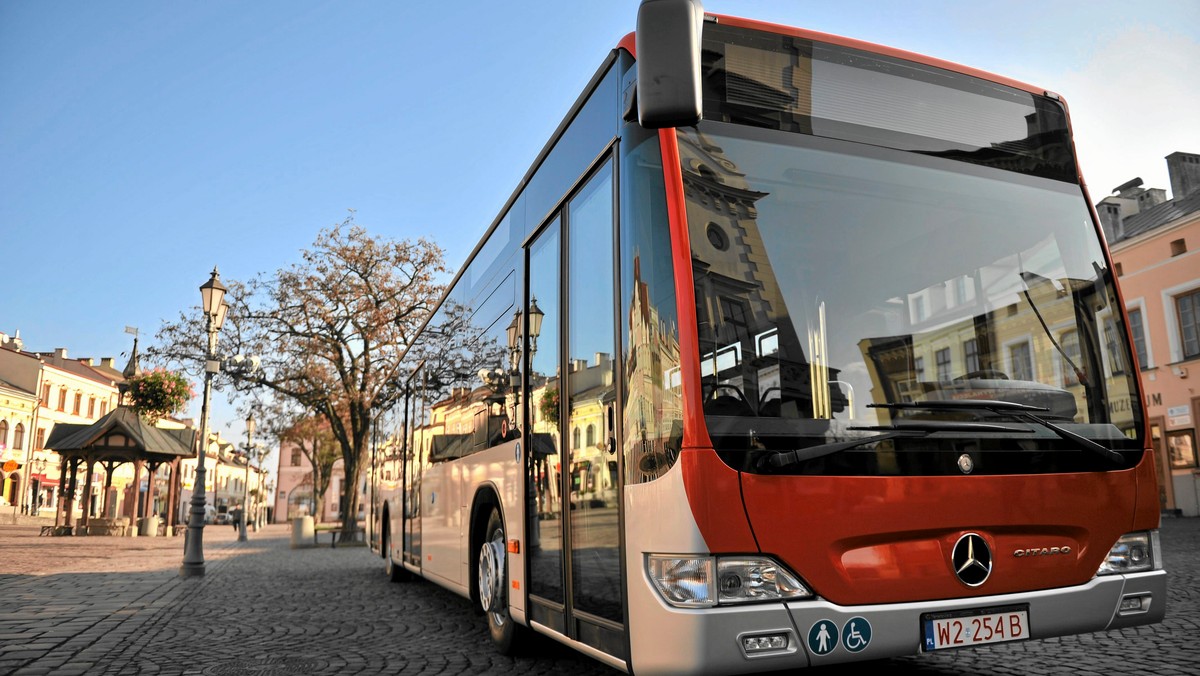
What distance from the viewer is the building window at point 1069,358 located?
424 cm

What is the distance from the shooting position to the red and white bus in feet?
12.0

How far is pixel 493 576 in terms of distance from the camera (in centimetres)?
640

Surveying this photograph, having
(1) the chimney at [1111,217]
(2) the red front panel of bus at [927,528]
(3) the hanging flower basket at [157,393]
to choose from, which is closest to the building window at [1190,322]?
(1) the chimney at [1111,217]

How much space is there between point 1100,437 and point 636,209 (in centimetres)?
235

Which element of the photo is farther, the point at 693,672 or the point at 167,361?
the point at 167,361

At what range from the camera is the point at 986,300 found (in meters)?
4.36

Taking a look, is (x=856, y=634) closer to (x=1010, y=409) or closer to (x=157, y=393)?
(x=1010, y=409)

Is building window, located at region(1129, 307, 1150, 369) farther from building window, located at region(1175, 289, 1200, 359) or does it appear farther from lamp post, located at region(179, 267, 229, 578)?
lamp post, located at region(179, 267, 229, 578)

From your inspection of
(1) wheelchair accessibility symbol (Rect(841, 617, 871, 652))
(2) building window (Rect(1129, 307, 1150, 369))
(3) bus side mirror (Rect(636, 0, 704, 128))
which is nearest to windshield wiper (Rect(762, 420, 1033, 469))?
(1) wheelchair accessibility symbol (Rect(841, 617, 871, 652))

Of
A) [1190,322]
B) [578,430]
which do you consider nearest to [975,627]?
[578,430]

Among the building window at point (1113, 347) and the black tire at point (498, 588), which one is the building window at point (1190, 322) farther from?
the black tire at point (498, 588)

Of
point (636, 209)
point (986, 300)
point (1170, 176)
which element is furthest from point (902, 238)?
point (1170, 176)

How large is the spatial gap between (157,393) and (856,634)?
37.0 meters

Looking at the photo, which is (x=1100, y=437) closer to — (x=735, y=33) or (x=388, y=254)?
(x=735, y=33)
